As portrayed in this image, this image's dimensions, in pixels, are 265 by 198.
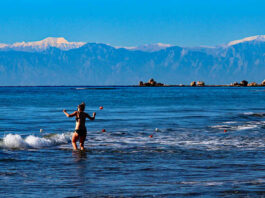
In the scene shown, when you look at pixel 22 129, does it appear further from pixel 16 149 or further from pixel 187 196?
pixel 187 196

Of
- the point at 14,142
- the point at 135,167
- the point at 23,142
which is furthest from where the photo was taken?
the point at 23,142

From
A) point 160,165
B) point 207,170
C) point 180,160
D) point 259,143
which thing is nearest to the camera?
point 207,170

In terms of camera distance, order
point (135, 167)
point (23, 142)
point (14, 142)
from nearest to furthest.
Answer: point (135, 167) → point (14, 142) → point (23, 142)

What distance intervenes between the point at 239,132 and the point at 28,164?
1380 cm

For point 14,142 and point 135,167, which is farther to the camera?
point 14,142

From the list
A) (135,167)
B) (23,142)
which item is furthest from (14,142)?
(135,167)

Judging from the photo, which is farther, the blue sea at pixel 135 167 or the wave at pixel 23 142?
the wave at pixel 23 142

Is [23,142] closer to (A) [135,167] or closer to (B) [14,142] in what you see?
(B) [14,142]

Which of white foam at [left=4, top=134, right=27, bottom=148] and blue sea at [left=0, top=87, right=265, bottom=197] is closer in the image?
blue sea at [left=0, top=87, right=265, bottom=197]

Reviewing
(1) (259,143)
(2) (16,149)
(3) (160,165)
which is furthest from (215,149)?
(2) (16,149)

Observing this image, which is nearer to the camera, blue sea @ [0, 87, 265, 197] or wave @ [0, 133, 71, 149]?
blue sea @ [0, 87, 265, 197]

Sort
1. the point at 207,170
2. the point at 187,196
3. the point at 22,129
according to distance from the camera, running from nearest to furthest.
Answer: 1. the point at 187,196
2. the point at 207,170
3. the point at 22,129

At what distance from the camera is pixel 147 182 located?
1111 centimetres

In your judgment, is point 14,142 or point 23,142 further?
point 23,142
